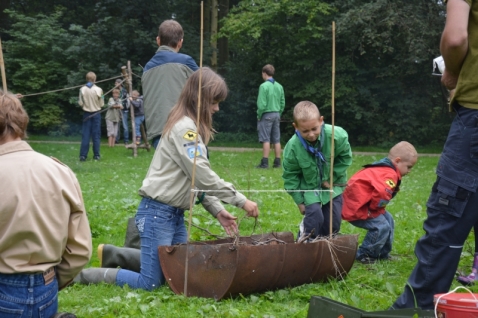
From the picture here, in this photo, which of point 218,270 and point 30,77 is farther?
point 30,77

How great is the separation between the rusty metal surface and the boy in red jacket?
957mm

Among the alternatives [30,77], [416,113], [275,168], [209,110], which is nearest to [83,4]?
[30,77]

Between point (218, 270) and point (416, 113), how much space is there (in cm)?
2228

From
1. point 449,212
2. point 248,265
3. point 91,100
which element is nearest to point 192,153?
point 248,265

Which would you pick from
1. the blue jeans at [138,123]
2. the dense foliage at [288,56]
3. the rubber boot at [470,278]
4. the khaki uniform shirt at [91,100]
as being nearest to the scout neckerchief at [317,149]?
the rubber boot at [470,278]

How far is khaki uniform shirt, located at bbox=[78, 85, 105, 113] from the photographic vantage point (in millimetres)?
15430

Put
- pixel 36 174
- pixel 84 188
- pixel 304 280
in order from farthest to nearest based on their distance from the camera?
1. pixel 84 188
2. pixel 304 280
3. pixel 36 174

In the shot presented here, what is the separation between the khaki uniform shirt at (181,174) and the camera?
4352 millimetres

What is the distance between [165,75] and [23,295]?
3896 mm

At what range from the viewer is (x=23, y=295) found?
3.07 m

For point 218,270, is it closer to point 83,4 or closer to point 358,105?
point 358,105

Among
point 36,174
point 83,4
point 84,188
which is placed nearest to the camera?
point 36,174

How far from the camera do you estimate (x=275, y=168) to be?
13.1 metres

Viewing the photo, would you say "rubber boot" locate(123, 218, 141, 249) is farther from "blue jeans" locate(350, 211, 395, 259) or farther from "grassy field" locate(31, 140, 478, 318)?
"blue jeans" locate(350, 211, 395, 259)
